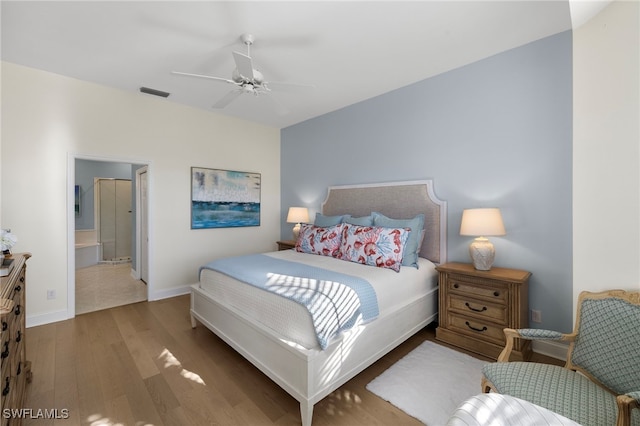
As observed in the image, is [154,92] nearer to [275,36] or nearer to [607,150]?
[275,36]

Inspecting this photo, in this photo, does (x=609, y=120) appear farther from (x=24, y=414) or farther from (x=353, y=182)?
(x=24, y=414)

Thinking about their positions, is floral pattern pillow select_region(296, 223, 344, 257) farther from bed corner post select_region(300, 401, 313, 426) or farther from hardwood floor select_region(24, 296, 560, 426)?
bed corner post select_region(300, 401, 313, 426)

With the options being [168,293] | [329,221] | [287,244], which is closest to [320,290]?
[329,221]

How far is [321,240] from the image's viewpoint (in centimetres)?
340

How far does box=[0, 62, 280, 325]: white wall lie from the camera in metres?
3.01

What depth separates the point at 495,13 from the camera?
7.23 feet

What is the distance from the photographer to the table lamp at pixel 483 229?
2.50 metres

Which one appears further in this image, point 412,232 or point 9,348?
point 412,232

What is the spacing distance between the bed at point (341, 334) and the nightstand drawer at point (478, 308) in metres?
0.28

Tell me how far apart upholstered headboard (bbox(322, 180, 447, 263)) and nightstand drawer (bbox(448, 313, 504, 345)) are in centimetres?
68

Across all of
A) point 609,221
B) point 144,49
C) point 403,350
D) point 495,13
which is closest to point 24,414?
point 403,350

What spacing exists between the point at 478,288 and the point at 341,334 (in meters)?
1.45
